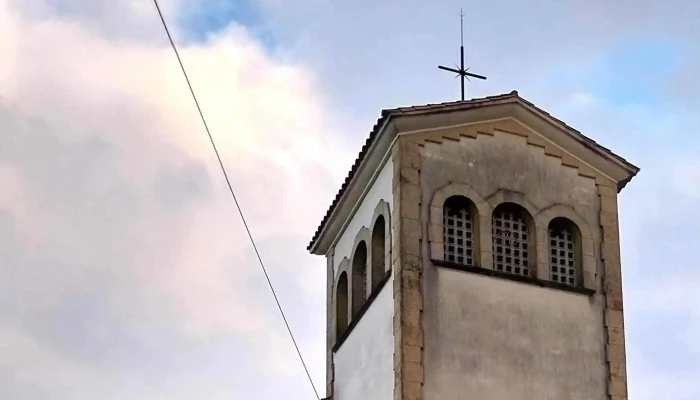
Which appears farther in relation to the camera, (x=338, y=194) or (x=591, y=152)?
(x=338, y=194)

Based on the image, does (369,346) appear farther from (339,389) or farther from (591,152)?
(591,152)

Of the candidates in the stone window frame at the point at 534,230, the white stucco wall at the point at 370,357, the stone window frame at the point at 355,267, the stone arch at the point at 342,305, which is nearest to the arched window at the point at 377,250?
the stone window frame at the point at 355,267

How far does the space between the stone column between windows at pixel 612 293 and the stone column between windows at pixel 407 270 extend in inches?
124

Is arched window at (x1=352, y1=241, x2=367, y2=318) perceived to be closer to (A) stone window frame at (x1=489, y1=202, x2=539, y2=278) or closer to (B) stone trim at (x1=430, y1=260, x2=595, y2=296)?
(A) stone window frame at (x1=489, y1=202, x2=539, y2=278)

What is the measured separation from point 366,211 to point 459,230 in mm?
2410

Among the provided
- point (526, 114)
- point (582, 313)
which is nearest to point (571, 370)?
point (582, 313)

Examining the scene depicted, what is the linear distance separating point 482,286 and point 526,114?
3.23 meters

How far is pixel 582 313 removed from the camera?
23828 mm

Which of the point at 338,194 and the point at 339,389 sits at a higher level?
the point at 338,194

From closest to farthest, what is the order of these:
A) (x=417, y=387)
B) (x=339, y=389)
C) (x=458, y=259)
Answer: (x=417, y=387)
(x=458, y=259)
(x=339, y=389)

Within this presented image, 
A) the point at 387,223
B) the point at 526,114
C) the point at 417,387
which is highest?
the point at 526,114

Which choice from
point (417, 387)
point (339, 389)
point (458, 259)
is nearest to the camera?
point (417, 387)

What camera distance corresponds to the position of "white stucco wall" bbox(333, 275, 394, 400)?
23281 millimetres

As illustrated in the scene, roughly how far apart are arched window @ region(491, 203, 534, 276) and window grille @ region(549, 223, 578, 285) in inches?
16.3
